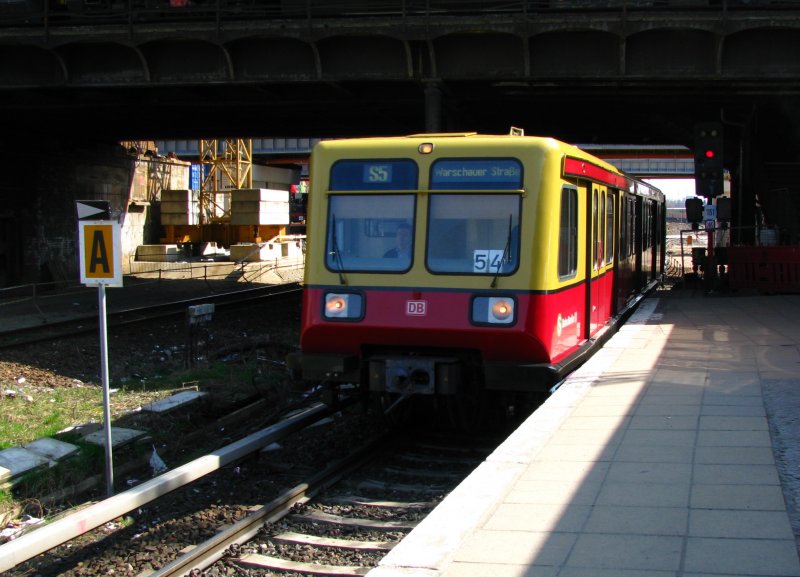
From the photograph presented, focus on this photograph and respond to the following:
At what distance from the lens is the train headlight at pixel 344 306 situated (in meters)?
8.48

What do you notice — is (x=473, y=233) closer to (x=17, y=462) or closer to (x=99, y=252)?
(x=99, y=252)

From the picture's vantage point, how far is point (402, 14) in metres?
19.2

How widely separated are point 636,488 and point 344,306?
387cm

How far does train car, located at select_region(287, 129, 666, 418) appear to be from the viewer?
26.6 ft

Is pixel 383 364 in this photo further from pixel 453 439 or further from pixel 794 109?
pixel 794 109

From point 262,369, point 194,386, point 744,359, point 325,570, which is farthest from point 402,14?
point 325,570

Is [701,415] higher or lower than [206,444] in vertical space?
higher

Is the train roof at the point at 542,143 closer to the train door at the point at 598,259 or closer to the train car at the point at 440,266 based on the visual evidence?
the train car at the point at 440,266

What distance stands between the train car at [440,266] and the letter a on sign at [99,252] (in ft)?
6.02

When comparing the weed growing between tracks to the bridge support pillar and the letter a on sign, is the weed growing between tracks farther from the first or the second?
the bridge support pillar

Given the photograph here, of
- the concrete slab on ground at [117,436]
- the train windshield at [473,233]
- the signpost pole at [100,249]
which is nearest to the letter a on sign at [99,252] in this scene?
the signpost pole at [100,249]

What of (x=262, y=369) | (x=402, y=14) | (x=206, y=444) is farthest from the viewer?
(x=402, y=14)

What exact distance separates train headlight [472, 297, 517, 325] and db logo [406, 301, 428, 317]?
473 millimetres

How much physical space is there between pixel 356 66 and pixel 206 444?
40.9ft
